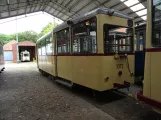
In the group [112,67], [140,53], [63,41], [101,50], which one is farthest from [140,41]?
[101,50]

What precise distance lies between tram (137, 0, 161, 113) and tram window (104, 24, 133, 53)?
6.19 ft

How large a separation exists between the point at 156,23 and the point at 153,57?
2.11 ft

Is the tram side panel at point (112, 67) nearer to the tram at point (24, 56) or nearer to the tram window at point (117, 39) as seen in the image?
the tram window at point (117, 39)

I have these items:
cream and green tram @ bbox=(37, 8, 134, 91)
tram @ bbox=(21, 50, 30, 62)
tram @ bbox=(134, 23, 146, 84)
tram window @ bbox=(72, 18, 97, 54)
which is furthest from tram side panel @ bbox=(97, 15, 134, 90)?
tram @ bbox=(21, 50, 30, 62)

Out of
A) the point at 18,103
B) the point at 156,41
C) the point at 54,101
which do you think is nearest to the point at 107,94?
the point at 54,101

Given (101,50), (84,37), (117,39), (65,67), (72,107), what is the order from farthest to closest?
(65,67) → (84,37) → (117,39) → (72,107) → (101,50)

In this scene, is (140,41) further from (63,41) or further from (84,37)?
(63,41)

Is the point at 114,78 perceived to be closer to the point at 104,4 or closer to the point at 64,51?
the point at 64,51

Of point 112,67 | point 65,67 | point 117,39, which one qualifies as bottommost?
point 65,67

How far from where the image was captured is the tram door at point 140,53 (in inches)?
302

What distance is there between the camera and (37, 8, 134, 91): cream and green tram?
5105 mm

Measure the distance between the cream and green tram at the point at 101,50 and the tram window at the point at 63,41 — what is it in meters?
0.35

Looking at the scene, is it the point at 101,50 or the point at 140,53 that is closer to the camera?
the point at 101,50

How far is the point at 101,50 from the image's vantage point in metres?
5.08
